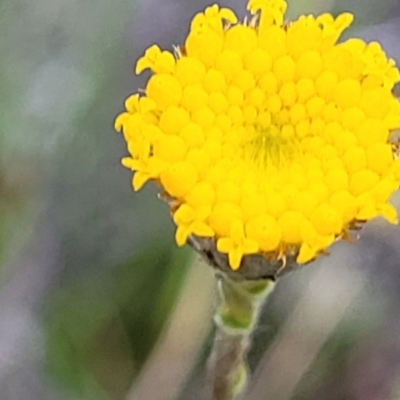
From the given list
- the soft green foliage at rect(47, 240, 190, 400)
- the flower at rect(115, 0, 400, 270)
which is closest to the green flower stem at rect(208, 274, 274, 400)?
the flower at rect(115, 0, 400, 270)

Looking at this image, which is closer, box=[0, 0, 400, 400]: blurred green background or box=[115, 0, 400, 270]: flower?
box=[115, 0, 400, 270]: flower

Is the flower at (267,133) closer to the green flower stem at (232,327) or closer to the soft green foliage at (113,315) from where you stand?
the green flower stem at (232,327)

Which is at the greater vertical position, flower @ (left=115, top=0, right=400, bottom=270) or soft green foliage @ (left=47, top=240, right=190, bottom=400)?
flower @ (left=115, top=0, right=400, bottom=270)

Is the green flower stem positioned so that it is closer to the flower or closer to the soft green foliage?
the flower

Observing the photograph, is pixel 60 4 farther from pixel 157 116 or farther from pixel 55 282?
Answer: pixel 157 116

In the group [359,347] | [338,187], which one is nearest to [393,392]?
[359,347]

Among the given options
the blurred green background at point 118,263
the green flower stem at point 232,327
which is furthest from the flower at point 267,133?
the blurred green background at point 118,263
